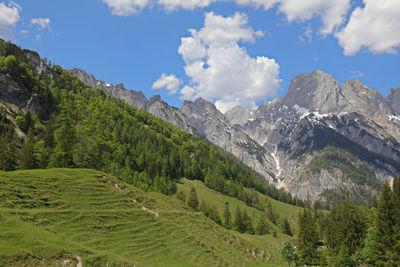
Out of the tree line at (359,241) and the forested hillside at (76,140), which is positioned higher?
the forested hillside at (76,140)

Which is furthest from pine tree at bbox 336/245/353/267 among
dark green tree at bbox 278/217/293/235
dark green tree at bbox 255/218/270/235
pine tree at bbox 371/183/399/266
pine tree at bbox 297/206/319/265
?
dark green tree at bbox 278/217/293/235

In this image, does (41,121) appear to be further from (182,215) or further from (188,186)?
(182,215)

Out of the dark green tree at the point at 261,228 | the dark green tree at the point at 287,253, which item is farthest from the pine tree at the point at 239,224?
the dark green tree at the point at 287,253

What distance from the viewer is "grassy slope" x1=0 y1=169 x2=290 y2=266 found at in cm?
3158

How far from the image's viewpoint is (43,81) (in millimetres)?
159875

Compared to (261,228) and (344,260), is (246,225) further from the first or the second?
(344,260)

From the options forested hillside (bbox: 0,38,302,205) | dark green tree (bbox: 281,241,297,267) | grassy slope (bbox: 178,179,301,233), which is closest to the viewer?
dark green tree (bbox: 281,241,297,267)

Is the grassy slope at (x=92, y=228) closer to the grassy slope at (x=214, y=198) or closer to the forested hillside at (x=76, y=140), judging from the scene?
the forested hillside at (x=76, y=140)

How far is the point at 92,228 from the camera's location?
41906 mm

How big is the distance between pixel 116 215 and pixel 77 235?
34.3 feet

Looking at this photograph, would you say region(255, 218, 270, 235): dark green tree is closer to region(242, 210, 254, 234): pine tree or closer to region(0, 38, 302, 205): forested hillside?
region(242, 210, 254, 234): pine tree

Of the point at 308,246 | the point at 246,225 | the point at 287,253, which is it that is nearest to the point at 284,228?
the point at 246,225

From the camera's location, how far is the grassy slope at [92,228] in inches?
1243

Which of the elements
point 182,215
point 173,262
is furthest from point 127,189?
point 173,262
